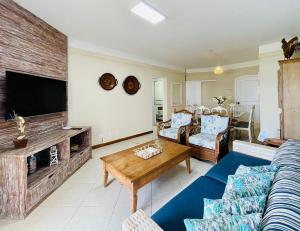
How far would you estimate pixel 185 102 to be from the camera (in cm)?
702

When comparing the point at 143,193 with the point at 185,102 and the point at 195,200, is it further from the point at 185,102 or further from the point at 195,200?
the point at 185,102

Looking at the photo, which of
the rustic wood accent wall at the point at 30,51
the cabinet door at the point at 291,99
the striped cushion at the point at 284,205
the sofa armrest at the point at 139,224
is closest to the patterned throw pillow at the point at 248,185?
the striped cushion at the point at 284,205

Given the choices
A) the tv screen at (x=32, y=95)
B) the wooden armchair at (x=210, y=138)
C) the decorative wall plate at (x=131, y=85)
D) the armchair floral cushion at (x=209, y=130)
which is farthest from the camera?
the decorative wall plate at (x=131, y=85)

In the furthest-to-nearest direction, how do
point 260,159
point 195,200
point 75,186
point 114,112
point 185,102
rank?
point 185,102 < point 114,112 < point 75,186 < point 260,159 < point 195,200

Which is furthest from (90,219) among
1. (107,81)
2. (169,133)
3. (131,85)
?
(131,85)

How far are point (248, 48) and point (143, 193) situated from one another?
166 inches

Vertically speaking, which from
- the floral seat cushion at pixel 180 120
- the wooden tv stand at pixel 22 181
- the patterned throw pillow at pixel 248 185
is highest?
the floral seat cushion at pixel 180 120

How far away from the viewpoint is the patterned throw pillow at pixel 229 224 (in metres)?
0.71

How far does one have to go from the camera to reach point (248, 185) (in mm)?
1013

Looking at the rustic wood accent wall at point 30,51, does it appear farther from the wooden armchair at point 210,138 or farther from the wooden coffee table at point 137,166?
the wooden armchair at point 210,138

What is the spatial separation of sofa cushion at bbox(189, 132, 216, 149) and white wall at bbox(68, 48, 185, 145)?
2175 millimetres

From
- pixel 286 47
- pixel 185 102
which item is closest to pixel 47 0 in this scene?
pixel 286 47

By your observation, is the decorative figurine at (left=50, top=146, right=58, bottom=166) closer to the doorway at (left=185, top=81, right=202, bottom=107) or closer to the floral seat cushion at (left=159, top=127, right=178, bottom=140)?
the floral seat cushion at (left=159, top=127, right=178, bottom=140)

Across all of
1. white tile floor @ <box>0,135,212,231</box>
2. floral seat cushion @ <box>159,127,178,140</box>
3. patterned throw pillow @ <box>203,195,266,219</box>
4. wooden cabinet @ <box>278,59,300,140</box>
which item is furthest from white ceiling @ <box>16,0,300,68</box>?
white tile floor @ <box>0,135,212,231</box>
